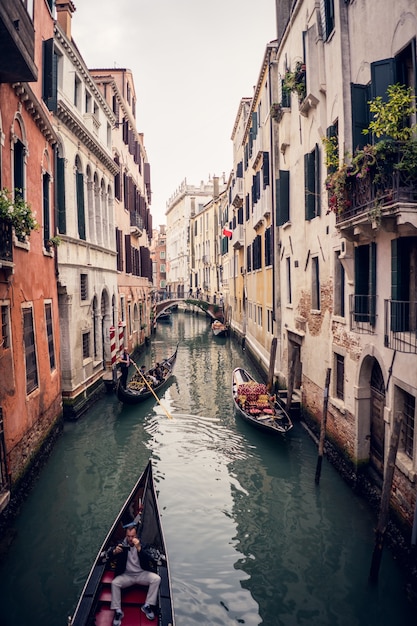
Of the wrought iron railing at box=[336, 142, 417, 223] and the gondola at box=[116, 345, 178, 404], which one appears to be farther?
the gondola at box=[116, 345, 178, 404]

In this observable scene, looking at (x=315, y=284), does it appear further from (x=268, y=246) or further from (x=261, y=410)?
(x=268, y=246)

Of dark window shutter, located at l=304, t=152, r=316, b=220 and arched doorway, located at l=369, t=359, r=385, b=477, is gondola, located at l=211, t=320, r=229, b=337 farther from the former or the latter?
arched doorway, located at l=369, t=359, r=385, b=477

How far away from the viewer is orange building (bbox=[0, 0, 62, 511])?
7.23 meters

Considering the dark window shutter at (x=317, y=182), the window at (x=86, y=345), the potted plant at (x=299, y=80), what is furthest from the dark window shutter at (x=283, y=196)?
the window at (x=86, y=345)

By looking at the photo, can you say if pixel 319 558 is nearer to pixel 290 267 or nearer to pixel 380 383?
pixel 380 383

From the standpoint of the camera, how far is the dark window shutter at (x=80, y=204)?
46.4ft

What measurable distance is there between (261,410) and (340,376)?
9.62 feet

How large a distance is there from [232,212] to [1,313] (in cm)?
2518

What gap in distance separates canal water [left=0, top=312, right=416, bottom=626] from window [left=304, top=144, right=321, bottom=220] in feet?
17.4

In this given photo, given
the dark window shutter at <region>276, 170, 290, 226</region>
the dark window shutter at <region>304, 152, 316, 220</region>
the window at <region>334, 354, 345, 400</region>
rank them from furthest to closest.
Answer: the dark window shutter at <region>276, 170, 290, 226</region> → the dark window shutter at <region>304, 152, 316, 220</region> → the window at <region>334, 354, 345, 400</region>

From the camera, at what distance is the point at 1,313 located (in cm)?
764

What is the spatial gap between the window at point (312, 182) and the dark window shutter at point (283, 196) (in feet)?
7.39

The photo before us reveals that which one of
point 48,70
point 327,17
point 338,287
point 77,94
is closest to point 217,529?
point 338,287

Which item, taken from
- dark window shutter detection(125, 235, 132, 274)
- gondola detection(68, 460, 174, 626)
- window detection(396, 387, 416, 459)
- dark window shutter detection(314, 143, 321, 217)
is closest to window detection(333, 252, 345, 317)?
dark window shutter detection(314, 143, 321, 217)
